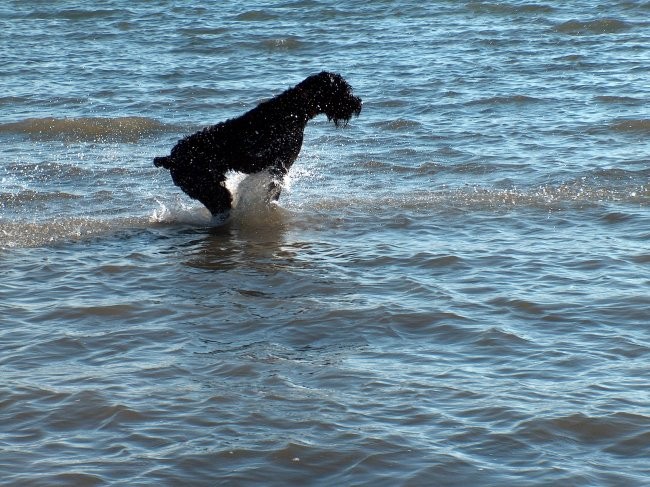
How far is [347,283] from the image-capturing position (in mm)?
8234

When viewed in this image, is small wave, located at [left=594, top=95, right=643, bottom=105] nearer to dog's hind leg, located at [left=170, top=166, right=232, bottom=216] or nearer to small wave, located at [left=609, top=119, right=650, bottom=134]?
small wave, located at [left=609, top=119, right=650, bottom=134]

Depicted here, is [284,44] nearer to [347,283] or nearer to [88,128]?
[88,128]

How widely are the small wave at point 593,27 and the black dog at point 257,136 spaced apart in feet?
32.3

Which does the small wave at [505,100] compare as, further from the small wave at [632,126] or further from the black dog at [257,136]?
the black dog at [257,136]

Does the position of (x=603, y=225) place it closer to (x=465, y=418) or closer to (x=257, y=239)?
(x=257, y=239)

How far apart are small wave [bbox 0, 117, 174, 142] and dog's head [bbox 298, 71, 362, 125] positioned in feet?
14.3

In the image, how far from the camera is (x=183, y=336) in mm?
7250

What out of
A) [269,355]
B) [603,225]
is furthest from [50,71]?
[269,355]

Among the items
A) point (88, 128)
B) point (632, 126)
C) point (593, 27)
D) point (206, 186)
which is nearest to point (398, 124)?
point (632, 126)

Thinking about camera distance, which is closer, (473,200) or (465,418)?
(465,418)

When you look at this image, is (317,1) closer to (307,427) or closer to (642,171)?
(642,171)

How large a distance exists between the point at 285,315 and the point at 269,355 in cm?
75

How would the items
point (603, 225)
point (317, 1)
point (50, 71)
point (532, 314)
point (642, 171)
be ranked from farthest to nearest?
point (317, 1)
point (50, 71)
point (642, 171)
point (603, 225)
point (532, 314)

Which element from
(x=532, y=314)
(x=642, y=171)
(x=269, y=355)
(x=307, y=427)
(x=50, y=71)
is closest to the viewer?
(x=307, y=427)
